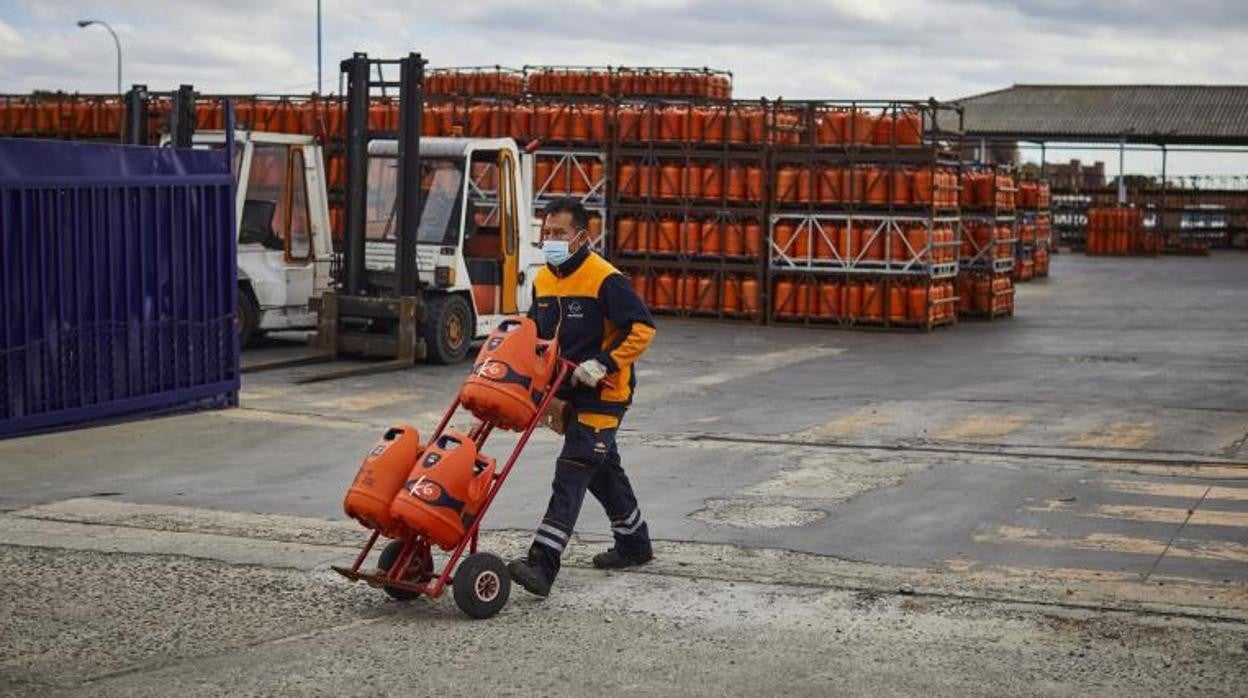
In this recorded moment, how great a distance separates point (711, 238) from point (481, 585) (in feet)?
71.3

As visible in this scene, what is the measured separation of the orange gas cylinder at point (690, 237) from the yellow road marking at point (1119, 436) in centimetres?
1426

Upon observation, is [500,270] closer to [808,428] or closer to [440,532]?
[808,428]

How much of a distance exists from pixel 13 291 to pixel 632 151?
1746cm

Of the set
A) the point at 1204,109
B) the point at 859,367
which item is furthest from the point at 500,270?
the point at 1204,109

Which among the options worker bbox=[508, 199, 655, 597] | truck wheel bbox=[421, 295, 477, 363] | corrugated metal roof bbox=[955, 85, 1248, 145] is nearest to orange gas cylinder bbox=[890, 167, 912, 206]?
truck wheel bbox=[421, 295, 477, 363]

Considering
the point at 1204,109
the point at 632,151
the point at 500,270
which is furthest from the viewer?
the point at 1204,109

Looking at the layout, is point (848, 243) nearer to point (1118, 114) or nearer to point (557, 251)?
point (557, 251)

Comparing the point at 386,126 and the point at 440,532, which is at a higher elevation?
the point at 386,126

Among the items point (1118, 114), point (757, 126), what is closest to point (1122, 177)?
point (1118, 114)

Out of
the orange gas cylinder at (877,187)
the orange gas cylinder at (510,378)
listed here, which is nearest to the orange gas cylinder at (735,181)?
the orange gas cylinder at (877,187)

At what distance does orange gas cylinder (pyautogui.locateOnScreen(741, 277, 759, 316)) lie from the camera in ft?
96.1

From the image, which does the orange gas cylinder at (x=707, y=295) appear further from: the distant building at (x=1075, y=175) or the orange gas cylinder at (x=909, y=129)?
the distant building at (x=1075, y=175)

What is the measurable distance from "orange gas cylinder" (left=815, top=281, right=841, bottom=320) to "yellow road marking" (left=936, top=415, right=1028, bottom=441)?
39.4 ft

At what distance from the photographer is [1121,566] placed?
9805 millimetres
